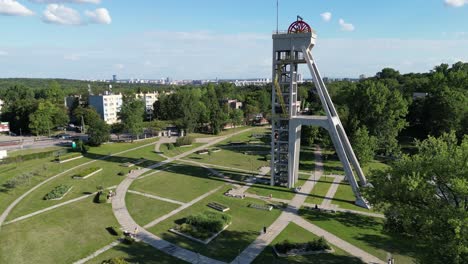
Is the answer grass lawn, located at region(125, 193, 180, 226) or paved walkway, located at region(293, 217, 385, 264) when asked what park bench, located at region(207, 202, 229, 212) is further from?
paved walkway, located at region(293, 217, 385, 264)

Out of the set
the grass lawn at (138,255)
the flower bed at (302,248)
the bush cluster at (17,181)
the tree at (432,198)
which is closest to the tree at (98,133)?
the bush cluster at (17,181)

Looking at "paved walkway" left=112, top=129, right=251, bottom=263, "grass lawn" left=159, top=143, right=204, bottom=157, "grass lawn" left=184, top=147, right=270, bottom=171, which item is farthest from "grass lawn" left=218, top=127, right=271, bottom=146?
"paved walkway" left=112, top=129, right=251, bottom=263

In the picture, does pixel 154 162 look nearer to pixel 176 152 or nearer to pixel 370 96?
pixel 176 152

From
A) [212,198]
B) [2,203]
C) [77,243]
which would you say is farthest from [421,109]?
[2,203]

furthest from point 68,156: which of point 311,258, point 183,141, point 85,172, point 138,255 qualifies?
point 311,258

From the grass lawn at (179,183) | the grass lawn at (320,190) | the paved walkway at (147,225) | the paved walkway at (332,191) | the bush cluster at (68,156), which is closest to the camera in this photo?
the paved walkway at (147,225)

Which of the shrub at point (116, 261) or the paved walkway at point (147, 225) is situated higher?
the shrub at point (116, 261)

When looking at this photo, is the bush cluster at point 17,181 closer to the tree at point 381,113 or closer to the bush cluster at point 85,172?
the bush cluster at point 85,172
